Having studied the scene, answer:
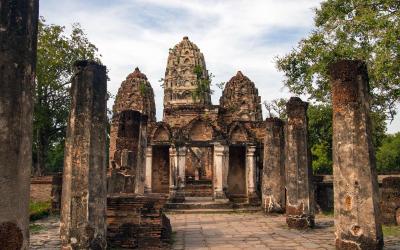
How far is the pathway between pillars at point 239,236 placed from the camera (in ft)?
30.1

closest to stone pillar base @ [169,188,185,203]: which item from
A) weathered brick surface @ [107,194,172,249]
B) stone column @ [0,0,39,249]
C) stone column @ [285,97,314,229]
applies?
stone column @ [285,97,314,229]

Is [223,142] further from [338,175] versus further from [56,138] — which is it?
[56,138]

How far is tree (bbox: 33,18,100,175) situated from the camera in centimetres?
2733

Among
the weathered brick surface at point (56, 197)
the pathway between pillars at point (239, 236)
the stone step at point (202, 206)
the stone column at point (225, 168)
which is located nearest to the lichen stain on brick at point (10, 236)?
the pathway between pillars at point (239, 236)

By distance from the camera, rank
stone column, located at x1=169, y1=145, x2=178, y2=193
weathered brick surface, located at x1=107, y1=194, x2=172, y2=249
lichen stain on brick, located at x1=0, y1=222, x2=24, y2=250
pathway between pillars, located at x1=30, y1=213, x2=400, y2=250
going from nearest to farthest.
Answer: lichen stain on brick, located at x1=0, y1=222, x2=24, y2=250
weathered brick surface, located at x1=107, y1=194, x2=172, y2=249
pathway between pillars, located at x1=30, y1=213, x2=400, y2=250
stone column, located at x1=169, y1=145, x2=178, y2=193

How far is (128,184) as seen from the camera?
12.9 metres

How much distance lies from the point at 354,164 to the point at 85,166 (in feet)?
15.7

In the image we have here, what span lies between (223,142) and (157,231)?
1166 centimetres

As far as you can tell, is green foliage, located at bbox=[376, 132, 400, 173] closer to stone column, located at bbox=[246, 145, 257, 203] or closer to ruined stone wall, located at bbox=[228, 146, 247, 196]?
ruined stone wall, located at bbox=[228, 146, 247, 196]

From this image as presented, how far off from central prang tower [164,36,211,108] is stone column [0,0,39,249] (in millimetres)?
30606

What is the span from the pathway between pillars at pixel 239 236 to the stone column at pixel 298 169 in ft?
1.77

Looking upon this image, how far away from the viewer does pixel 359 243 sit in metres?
7.72

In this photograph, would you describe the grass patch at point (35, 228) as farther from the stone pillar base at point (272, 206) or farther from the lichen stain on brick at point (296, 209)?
the stone pillar base at point (272, 206)

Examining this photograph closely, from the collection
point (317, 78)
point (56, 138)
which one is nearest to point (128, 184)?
point (317, 78)
